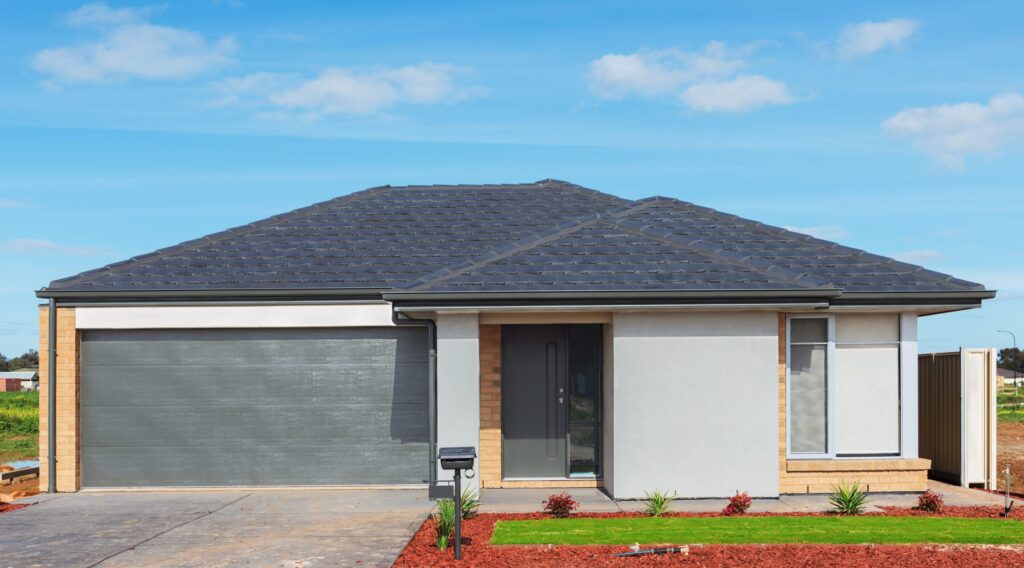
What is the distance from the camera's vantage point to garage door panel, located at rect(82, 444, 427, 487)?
15117 mm

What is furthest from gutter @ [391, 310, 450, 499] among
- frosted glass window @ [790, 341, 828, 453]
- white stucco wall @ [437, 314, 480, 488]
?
frosted glass window @ [790, 341, 828, 453]

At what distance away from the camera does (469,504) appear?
39.3 ft

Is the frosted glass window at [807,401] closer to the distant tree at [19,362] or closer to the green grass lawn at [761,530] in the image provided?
the green grass lawn at [761,530]

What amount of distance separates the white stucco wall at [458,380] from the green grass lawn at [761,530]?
215 centimetres

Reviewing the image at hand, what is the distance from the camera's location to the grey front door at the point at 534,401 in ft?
49.0

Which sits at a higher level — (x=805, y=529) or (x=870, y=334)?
(x=870, y=334)

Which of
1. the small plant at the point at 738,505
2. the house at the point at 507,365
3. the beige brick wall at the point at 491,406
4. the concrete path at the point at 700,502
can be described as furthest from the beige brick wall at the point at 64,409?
the small plant at the point at 738,505

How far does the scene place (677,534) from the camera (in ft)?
34.1

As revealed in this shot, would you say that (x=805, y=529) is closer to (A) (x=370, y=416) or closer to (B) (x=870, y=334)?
(B) (x=870, y=334)

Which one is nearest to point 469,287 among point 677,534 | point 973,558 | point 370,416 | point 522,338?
point 522,338

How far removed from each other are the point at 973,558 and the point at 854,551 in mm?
1079

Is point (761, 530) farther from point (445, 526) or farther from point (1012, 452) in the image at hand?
point (1012, 452)

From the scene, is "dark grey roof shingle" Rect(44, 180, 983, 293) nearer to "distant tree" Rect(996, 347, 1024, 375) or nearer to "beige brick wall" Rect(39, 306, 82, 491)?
"beige brick wall" Rect(39, 306, 82, 491)

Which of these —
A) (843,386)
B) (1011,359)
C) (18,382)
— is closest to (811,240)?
(843,386)
